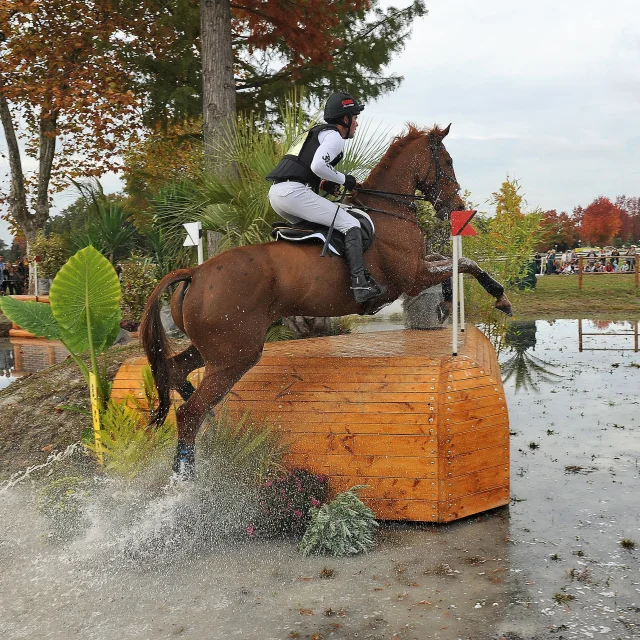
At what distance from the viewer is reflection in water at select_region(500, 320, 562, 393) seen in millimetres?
10464

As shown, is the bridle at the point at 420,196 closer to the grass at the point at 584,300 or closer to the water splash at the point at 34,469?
the water splash at the point at 34,469

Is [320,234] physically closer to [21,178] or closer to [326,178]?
[326,178]

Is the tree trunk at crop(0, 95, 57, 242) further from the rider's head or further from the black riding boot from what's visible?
the black riding boot

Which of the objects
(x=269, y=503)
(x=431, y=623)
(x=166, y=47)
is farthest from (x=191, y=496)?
(x=166, y=47)

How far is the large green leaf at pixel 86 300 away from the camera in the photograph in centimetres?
568

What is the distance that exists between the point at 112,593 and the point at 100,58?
15.6 m

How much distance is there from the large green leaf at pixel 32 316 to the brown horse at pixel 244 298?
112 centimetres

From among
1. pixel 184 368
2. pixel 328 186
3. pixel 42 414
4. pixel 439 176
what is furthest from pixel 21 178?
pixel 439 176

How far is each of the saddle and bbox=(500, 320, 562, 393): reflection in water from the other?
16.8 feet

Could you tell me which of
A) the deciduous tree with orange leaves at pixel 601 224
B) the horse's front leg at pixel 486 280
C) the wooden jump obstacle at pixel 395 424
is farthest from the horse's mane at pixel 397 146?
the deciduous tree with orange leaves at pixel 601 224

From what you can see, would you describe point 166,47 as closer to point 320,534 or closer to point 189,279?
point 189,279

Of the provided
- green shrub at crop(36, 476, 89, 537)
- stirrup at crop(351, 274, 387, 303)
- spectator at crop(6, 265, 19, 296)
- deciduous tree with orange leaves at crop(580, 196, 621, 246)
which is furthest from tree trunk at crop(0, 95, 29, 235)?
deciduous tree with orange leaves at crop(580, 196, 621, 246)

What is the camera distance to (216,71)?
11227 mm

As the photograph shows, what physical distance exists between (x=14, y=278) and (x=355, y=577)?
81.7 feet
